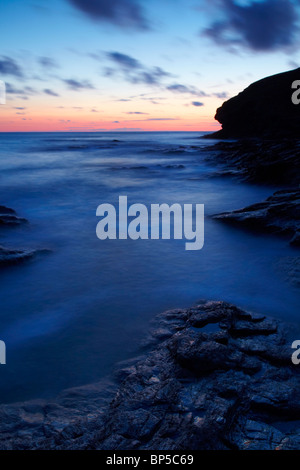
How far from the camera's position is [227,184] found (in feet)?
52.1

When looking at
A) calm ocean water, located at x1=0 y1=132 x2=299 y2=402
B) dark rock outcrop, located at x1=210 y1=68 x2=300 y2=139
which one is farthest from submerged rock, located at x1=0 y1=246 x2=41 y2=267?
dark rock outcrop, located at x1=210 y1=68 x2=300 y2=139

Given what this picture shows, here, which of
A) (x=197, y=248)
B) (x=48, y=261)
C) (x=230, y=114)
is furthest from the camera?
(x=230, y=114)

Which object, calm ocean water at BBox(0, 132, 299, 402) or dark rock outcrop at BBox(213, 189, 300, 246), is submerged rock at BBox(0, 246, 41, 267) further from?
dark rock outcrop at BBox(213, 189, 300, 246)

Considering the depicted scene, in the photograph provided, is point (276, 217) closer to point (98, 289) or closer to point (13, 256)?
point (98, 289)

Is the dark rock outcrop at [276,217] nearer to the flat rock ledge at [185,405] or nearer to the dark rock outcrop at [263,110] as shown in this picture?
the flat rock ledge at [185,405]

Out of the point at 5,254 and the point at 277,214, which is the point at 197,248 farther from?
the point at 5,254

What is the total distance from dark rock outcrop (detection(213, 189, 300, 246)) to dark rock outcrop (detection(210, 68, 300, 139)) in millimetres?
33340

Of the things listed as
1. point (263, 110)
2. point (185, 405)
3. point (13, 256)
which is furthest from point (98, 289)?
point (263, 110)

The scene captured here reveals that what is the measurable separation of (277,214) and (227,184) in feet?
27.7

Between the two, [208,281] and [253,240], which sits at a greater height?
[253,240]

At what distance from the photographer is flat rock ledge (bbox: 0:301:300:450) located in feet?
6.88

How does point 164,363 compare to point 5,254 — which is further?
point 5,254

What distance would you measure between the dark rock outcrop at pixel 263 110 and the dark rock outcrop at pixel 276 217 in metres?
33.3
